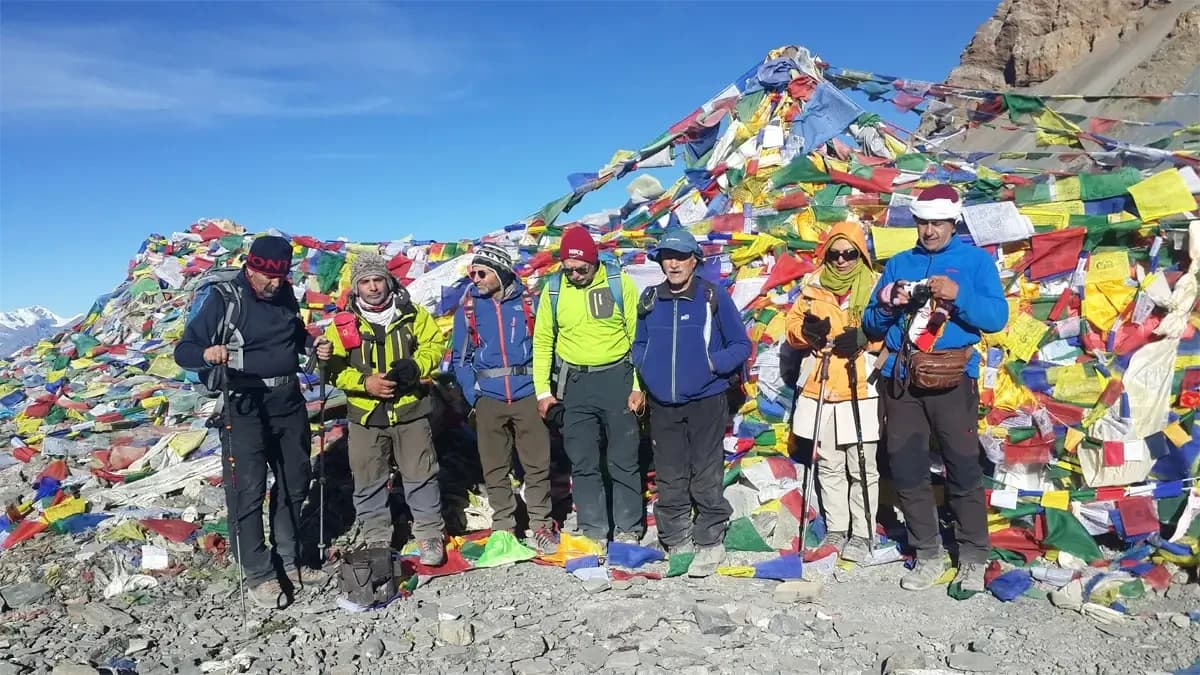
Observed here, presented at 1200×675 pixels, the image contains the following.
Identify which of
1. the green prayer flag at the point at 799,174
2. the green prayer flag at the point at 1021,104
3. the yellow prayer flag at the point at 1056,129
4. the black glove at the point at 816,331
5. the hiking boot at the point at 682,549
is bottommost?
the hiking boot at the point at 682,549

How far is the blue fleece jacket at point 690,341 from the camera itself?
628 cm

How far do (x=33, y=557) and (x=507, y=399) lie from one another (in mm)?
4120


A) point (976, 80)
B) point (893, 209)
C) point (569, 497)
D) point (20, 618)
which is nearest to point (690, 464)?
point (569, 497)

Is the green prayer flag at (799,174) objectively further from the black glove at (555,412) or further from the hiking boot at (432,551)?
the hiking boot at (432,551)

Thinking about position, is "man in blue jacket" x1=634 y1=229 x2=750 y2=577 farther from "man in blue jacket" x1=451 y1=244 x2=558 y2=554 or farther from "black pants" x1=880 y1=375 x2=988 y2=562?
"black pants" x1=880 y1=375 x2=988 y2=562

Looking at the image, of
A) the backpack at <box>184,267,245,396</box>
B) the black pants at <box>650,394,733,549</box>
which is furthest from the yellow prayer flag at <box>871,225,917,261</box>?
Answer: the backpack at <box>184,267,245,396</box>

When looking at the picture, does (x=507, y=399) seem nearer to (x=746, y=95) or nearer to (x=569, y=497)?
(x=569, y=497)

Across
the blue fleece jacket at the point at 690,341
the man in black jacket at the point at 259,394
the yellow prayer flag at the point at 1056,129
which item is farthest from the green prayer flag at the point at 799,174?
the man in black jacket at the point at 259,394

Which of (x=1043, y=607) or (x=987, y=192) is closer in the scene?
(x=1043, y=607)

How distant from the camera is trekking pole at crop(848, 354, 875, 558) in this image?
6.24 m

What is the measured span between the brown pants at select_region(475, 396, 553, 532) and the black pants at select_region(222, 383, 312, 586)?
138cm

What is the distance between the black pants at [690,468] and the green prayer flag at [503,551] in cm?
111

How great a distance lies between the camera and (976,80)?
281 feet

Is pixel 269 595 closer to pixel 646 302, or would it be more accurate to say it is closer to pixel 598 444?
pixel 598 444
